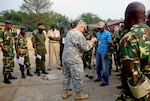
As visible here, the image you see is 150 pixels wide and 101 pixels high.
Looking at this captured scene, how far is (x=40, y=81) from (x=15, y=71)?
80.6 inches

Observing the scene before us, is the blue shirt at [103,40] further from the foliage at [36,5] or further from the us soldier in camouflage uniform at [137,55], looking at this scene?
the foliage at [36,5]

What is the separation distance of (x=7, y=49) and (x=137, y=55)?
532cm

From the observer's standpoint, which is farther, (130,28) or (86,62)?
(86,62)

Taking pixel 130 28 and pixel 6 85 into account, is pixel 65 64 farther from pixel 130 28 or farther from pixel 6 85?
pixel 130 28

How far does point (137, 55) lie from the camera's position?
181 centimetres

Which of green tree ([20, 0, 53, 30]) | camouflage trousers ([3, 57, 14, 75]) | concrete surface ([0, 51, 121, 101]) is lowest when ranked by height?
concrete surface ([0, 51, 121, 101])

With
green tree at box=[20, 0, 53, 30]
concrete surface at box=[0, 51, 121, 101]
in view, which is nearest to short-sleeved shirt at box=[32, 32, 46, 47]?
concrete surface at box=[0, 51, 121, 101]

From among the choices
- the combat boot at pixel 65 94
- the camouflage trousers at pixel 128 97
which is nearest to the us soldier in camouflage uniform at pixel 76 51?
the combat boot at pixel 65 94

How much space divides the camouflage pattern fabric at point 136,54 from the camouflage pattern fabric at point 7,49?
518 centimetres

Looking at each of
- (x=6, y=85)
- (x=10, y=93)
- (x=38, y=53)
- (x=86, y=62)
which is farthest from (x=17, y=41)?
(x=86, y=62)

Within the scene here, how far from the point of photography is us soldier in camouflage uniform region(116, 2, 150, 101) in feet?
5.88

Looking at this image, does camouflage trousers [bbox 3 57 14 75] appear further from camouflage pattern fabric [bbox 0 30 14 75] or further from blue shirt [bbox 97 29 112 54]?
blue shirt [bbox 97 29 112 54]

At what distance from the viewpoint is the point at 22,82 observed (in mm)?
6762

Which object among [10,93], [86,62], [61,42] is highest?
[61,42]
